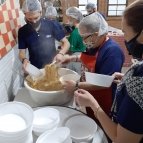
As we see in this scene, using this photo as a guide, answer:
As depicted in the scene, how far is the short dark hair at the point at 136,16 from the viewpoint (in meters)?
0.61

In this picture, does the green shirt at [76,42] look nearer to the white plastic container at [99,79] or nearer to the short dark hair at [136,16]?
the white plastic container at [99,79]

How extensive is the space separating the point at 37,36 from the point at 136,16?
1195 millimetres

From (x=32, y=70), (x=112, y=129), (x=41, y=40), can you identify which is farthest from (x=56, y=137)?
(x=41, y=40)

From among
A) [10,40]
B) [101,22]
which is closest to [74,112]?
[101,22]

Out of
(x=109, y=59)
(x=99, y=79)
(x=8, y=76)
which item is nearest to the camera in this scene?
(x=99, y=79)

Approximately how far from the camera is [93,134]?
857mm

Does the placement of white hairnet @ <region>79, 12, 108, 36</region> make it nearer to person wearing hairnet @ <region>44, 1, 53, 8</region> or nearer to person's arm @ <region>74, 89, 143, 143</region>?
person's arm @ <region>74, 89, 143, 143</region>

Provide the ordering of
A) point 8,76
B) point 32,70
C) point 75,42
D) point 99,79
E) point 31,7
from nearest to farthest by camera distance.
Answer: point 99,79 → point 32,70 → point 8,76 → point 31,7 → point 75,42

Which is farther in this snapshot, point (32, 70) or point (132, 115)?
point (32, 70)

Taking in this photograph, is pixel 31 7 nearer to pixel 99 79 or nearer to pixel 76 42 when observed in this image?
pixel 99 79

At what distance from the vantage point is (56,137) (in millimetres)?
802

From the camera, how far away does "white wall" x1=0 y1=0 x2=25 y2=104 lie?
3.94 feet

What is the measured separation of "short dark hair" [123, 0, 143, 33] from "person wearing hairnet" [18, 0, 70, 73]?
0.91 m

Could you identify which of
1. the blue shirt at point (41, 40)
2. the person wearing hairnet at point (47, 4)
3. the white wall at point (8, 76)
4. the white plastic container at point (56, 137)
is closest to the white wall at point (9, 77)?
the white wall at point (8, 76)
